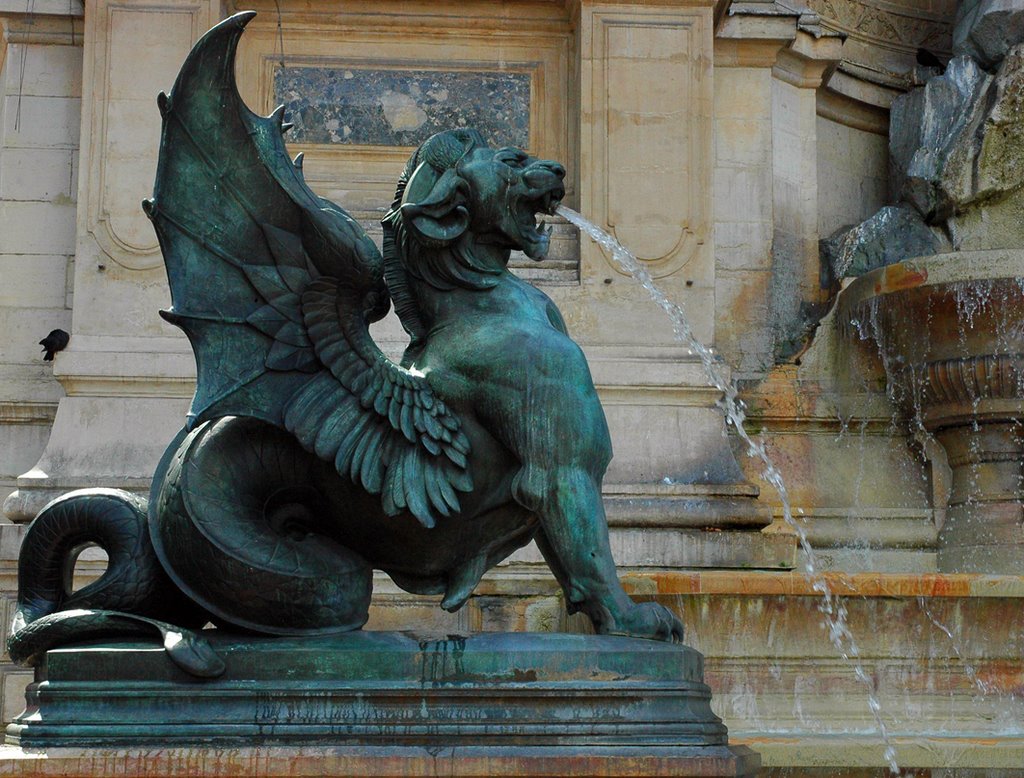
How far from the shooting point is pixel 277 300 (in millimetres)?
5074

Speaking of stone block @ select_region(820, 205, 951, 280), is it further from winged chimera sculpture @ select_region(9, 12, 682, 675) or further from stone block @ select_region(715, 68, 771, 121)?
winged chimera sculpture @ select_region(9, 12, 682, 675)

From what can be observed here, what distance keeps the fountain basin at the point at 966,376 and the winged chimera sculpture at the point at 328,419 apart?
236 inches

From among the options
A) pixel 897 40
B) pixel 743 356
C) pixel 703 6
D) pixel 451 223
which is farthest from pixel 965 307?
pixel 451 223

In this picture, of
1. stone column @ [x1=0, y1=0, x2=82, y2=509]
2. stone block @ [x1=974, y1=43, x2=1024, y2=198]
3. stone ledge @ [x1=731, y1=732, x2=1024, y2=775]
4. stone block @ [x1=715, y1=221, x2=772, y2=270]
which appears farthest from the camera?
stone block @ [x1=974, y1=43, x2=1024, y2=198]

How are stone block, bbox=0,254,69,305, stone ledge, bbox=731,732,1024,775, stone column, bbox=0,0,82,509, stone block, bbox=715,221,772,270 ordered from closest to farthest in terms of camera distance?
stone ledge, bbox=731,732,1024,775
stone column, bbox=0,0,82,509
stone block, bbox=0,254,69,305
stone block, bbox=715,221,772,270

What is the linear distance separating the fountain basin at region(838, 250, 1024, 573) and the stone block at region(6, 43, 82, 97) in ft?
16.9

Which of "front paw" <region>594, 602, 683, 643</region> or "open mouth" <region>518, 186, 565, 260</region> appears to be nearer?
"front paw" <region>594, 602, 683, 643</region>

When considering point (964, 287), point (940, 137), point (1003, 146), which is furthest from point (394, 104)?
point (1003, 146)

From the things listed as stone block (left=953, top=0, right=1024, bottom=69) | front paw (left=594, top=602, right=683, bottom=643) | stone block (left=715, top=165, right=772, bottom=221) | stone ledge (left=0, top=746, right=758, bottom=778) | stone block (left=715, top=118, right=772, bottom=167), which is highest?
stone block (left=953, top=0, right=1024, bottom=69)

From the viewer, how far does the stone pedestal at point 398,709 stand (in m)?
4.45

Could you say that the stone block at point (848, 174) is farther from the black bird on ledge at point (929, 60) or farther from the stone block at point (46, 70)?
the stone block at point (46, 70)

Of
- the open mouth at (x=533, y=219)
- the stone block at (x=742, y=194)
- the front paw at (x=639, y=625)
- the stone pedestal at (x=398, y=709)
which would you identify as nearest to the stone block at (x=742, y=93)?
the stone block at (x=742, y=194)

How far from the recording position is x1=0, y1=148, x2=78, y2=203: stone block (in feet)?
35.8

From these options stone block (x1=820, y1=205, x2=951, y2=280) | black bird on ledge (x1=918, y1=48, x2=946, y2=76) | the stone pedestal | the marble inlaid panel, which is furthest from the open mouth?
black bird on ledge (x1=918, y1=48, x2=946, y2=76)
